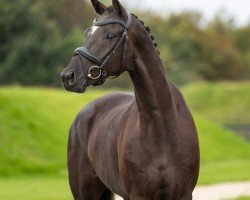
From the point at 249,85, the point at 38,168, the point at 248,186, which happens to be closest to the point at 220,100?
the point at 249,85

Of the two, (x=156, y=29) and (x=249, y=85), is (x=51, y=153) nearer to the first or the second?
(x=249, y=85)

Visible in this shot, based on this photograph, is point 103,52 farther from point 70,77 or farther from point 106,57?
point 70,77

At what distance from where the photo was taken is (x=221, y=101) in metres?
35.2

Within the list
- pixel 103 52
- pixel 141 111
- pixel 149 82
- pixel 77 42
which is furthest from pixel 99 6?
pixel 77 42

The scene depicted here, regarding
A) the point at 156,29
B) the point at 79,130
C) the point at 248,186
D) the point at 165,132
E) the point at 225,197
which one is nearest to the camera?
the point at 165,132

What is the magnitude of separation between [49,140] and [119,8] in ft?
45.4

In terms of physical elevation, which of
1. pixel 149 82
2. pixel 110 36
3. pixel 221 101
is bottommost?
pixel 149 82

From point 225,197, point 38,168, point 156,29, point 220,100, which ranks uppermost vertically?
point 156,29

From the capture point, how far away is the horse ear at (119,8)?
5215 mm

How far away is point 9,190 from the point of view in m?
13.8

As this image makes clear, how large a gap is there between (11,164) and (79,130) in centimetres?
1026

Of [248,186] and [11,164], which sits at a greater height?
[11,164]

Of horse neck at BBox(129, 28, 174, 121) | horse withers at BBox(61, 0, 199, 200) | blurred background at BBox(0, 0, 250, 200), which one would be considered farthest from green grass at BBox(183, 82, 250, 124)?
horse neck at BBox(129, 28, 174, 121)

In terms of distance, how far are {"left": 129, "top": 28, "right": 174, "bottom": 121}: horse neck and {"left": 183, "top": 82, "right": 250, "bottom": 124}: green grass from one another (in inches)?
1136
